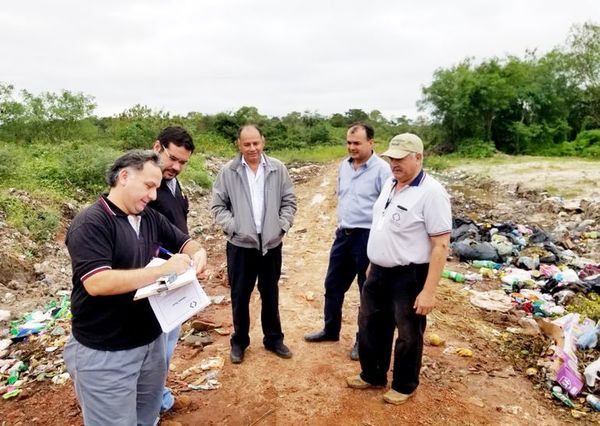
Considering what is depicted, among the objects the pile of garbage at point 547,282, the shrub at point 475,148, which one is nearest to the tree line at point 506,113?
the shrub at point 475,148

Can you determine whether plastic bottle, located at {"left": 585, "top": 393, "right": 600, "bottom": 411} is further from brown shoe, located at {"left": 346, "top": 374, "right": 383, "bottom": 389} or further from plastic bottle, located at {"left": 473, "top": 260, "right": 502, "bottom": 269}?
plastic bottle, located at {"left": 473, "top": 260, "right": 502, "bottom": 269}

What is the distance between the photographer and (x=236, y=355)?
146 inches

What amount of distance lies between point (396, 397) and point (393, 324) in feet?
1.67

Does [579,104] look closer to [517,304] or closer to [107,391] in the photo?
[517,304]

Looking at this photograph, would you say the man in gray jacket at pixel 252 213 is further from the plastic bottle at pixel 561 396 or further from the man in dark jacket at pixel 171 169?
the plastic bottle at pixel 561 396

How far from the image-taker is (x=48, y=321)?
474cm

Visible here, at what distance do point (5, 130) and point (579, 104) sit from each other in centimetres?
3264

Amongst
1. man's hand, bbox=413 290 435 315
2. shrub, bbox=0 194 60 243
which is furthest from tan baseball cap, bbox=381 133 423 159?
shrub, bbox=0 194 60 243

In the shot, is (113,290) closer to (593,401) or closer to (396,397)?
(396,397)

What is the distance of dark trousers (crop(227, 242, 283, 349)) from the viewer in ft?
11.5

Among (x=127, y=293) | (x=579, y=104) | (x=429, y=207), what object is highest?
(x=579, y=104)

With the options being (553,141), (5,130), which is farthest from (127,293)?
(553,141)

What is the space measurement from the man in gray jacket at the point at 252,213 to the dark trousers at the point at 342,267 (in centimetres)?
55

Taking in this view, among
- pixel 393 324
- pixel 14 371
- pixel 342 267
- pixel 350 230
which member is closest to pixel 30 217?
pixel 14 371
